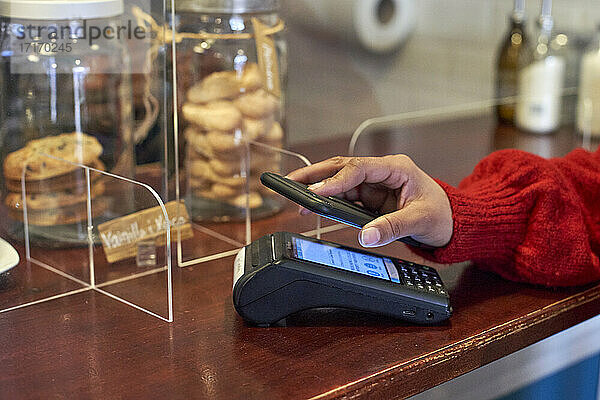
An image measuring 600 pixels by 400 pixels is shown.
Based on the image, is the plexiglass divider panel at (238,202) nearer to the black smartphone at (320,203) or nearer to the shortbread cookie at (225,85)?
the shortbread cookie at (225,85)

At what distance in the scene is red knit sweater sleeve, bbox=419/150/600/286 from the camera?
77 cm

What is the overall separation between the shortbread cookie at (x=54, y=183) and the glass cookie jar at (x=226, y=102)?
16cm

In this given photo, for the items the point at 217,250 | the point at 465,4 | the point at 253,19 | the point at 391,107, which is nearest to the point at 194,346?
the point at 217,250

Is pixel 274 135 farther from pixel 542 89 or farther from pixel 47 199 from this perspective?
pixel 542 89

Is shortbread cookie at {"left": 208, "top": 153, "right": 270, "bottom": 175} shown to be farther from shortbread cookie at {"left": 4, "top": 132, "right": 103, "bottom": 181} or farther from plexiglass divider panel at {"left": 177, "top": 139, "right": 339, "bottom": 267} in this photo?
shortbread cookie at {"left": 4, "top": 132, "right": 103, "bottom": 181}

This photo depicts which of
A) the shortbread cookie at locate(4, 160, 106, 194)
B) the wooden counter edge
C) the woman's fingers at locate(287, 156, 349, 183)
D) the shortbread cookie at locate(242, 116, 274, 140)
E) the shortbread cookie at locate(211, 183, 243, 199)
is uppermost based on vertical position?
the woman's fingers at locate(287, 156, 349, 183)

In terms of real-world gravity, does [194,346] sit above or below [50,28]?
below

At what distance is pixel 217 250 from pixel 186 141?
0.48 feet

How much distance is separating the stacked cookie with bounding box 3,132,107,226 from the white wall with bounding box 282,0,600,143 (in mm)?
504

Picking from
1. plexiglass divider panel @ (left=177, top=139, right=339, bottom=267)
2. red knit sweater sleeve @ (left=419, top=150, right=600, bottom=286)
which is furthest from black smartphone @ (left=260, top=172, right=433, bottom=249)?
plexiglass divider panel @ (left=177, top=139, right=339, bottom=267)

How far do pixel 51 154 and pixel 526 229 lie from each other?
48 cm

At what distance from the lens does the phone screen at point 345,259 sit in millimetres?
710

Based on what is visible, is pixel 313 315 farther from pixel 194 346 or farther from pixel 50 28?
pixel 50 28

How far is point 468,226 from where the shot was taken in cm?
76
